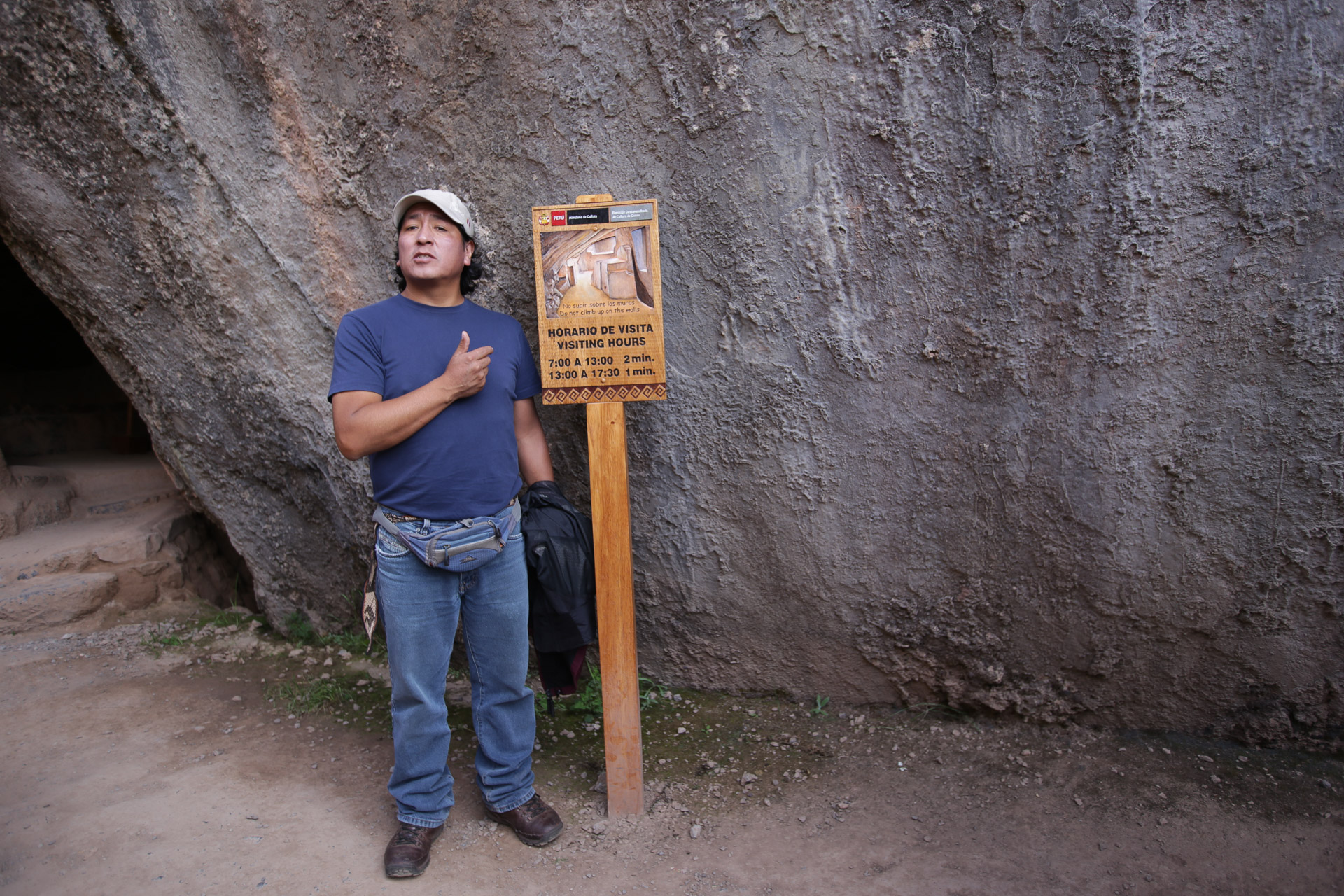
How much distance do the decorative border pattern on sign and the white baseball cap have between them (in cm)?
52

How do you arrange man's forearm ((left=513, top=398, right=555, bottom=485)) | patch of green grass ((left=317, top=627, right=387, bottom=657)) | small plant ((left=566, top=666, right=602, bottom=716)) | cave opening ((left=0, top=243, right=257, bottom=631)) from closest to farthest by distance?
man's forearm ((left=513, top=398, right=555, bottom=485)) → small plant ((left=566, top=666, right=602, bottom=716)) → patch of green grass ((left=317, top=627, right=387, bottom=657)) → cave opening ((left=0, top=243, right=257, bottom=631))

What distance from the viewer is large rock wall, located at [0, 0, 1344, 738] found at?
2.29 metres

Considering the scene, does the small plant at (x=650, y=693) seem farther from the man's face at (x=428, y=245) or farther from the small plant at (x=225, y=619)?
the small plant at (x=225, y=619)

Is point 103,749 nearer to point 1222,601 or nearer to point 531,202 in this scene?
point 531,202

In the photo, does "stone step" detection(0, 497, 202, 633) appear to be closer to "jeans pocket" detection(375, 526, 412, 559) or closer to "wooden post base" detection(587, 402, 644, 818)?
"jeans pocket" detection(375, 526, 412, 559)

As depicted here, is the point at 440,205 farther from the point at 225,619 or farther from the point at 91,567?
the point at 91,567

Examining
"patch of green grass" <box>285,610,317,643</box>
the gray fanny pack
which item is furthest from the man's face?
"patch of green grass" <box>285,610,317,643</box>

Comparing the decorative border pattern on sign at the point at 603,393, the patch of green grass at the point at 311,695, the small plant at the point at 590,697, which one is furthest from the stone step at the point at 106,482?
the decorative border pattern on sign at the point at 603,393

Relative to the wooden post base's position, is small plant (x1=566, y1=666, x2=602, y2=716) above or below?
below

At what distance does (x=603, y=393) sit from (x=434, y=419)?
0.49m

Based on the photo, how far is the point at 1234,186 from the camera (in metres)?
2.24

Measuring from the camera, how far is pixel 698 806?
246 centimetres

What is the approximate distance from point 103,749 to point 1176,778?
3651mm

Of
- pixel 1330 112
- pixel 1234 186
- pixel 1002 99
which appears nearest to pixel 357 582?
pixel 1002 99
